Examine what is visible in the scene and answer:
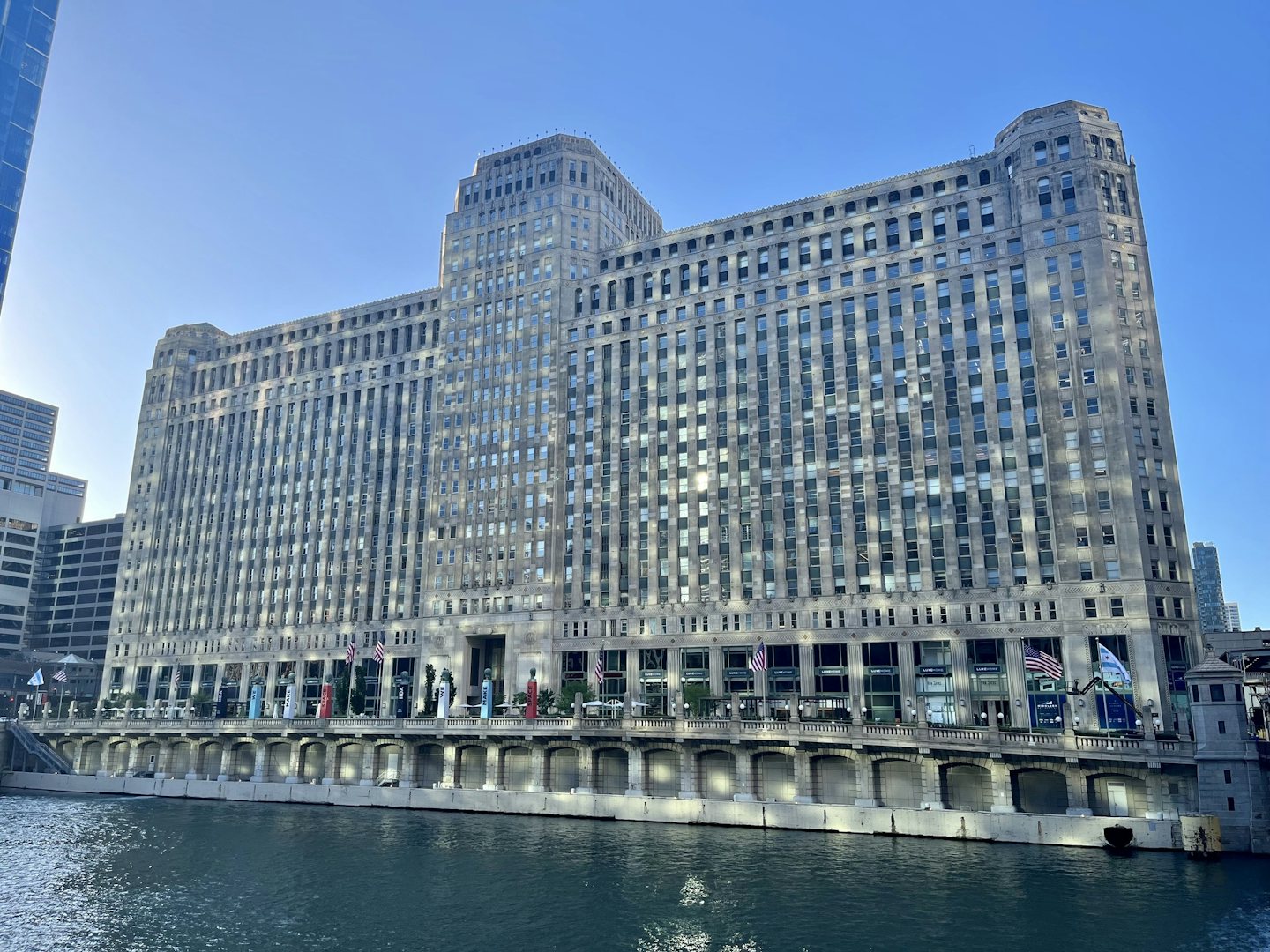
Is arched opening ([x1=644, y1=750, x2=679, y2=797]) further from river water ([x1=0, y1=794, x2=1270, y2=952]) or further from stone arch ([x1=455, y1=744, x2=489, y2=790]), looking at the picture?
stone arch ([x1=455, y1=744, x2=489, y2=790])

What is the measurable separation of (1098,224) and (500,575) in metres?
98.4

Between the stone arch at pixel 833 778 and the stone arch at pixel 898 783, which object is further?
the stone arch at pixel 833 778

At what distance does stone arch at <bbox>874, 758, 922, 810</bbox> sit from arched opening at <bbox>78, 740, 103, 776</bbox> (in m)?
116

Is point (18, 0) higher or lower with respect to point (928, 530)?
higher

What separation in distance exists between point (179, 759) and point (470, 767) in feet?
167

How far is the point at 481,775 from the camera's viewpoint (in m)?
117

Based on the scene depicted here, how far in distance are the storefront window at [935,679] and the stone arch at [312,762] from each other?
255 feet

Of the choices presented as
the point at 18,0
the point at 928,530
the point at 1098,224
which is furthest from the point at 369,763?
the point at 18,0

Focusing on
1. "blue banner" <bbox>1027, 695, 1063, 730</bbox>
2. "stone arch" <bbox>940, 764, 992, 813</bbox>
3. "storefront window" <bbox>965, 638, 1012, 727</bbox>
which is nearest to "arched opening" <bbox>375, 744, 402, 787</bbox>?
"stone arch" <bbox>940, 764, 992, 813</bbox>

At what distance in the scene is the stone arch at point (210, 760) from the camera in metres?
137

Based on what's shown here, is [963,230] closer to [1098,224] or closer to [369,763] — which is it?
[1098,224]

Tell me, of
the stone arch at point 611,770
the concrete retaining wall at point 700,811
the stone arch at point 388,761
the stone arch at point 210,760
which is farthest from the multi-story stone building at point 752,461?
the stone arch at point 210,760

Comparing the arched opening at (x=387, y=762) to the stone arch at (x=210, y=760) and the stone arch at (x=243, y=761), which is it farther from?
the stone arch at (x=210, y=760)

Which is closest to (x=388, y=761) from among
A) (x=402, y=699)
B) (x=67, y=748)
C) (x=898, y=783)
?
(x=402, y=699)
